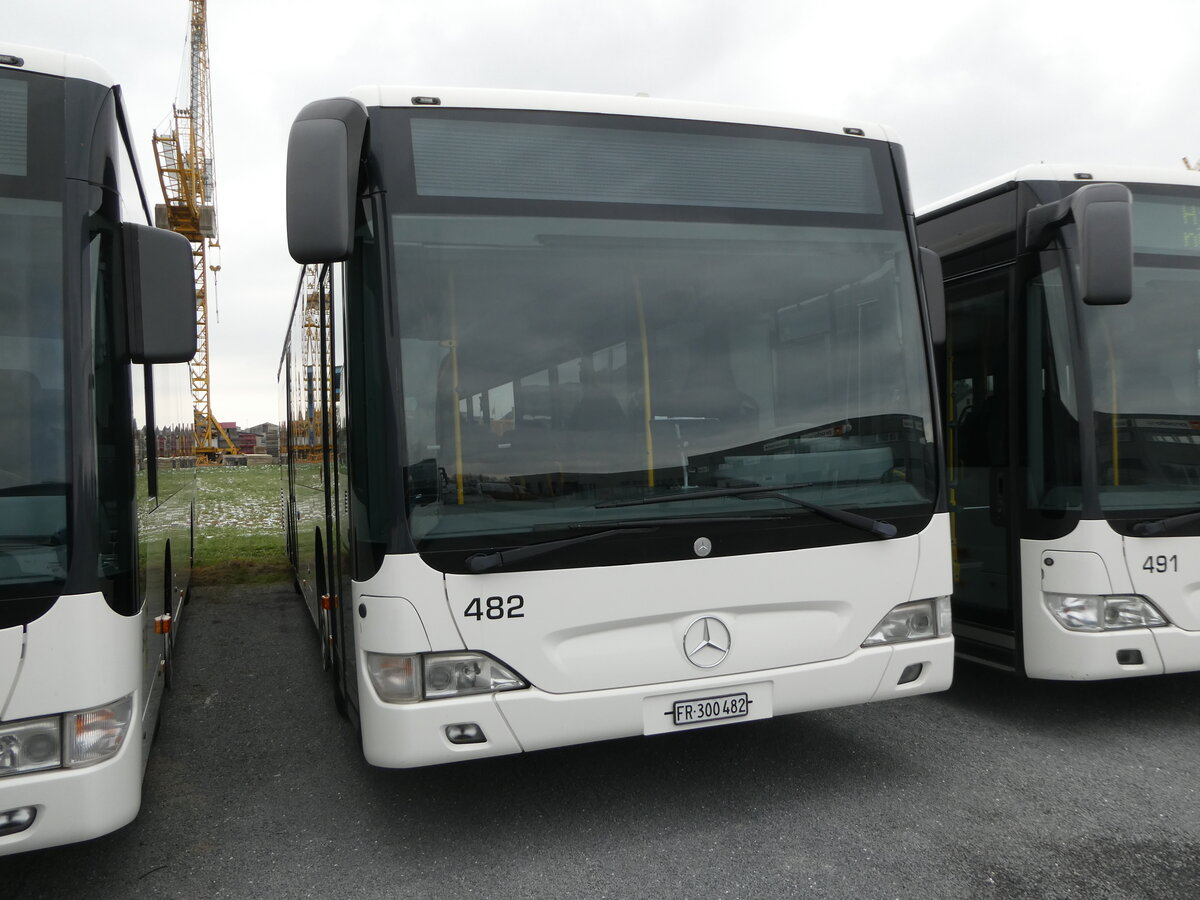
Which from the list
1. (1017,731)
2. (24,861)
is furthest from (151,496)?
(1017,731)

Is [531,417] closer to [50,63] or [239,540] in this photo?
[50,63]

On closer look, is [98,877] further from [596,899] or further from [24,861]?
[596,899]

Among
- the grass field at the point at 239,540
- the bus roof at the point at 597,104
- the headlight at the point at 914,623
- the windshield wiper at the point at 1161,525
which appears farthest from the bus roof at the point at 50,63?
the grass field at the point at 239,540

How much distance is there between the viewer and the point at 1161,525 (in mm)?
4812

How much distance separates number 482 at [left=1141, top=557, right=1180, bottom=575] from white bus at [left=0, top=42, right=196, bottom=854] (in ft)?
14.8

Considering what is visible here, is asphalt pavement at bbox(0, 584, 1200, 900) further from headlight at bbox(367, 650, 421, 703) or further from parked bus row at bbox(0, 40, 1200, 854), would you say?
headlight at bbox(367, 650, 421, 703)

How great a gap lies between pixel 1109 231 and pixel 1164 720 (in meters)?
2.72

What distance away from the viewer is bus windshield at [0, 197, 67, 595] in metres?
2.99

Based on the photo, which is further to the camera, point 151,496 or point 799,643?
point 151,496

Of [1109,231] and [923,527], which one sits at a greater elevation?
[1109,231]

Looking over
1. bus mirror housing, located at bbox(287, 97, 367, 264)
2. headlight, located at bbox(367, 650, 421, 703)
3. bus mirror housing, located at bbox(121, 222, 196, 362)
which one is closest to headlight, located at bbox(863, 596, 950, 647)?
headlight, located at bbox(367, 650, 421, 703)

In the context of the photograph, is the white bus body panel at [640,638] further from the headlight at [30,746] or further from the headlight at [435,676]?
the headlight at [30,746]

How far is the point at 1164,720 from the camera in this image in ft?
17.2

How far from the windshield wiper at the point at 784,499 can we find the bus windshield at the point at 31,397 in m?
1.81
